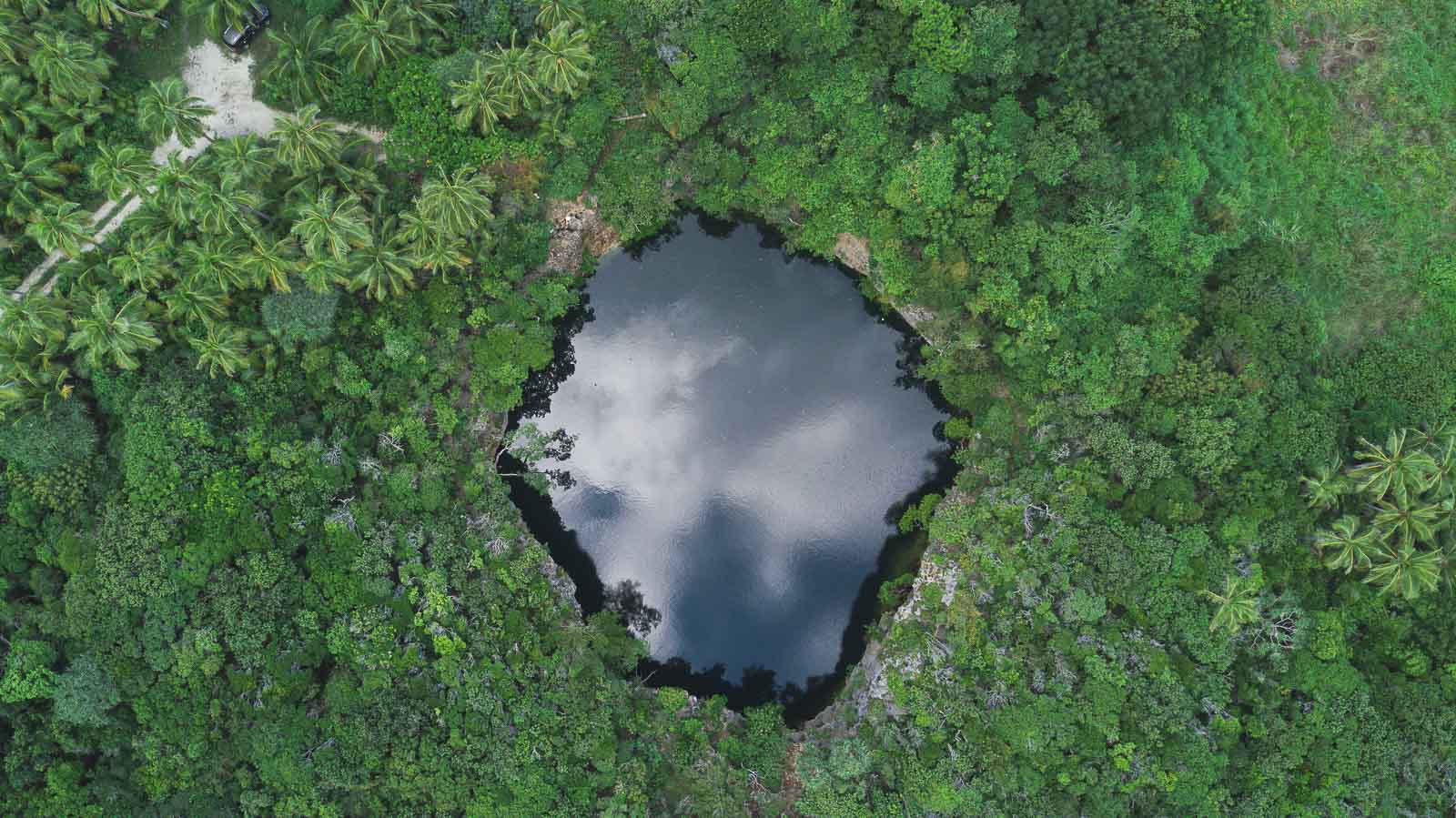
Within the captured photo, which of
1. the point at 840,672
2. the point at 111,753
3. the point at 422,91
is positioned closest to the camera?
→ the point at 111,753

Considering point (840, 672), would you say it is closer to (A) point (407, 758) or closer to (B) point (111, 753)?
(A) point (407, 758)

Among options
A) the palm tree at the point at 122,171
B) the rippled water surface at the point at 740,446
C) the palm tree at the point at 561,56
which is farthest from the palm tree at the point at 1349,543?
the palm tree at the point at 122,171

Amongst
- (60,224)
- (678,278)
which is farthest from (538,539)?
(60,224)

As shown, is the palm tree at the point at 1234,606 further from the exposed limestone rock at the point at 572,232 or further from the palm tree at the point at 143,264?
the palm tree at the point at 143,264

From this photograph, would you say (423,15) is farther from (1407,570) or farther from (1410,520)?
(1407,570)

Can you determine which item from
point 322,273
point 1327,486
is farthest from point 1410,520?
point 322,273
